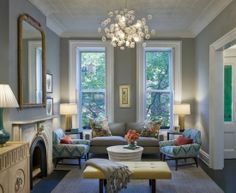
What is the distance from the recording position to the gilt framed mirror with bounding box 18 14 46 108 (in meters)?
4.43

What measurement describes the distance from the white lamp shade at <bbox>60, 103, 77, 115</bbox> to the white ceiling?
1.79 meters

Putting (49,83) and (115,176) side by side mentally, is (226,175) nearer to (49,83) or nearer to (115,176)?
(115,176)

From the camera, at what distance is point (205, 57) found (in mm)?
6391

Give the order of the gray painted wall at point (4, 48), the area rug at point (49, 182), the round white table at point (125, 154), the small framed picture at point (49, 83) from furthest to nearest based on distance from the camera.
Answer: the small framed picture at point (49, 83), the round white table at point (125, 154), the area rug at point (49, 182), the gray painted wall at point (4, 48)

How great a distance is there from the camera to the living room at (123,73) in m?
4.46

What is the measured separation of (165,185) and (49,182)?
1.94 m

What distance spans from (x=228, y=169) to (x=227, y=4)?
3.12 meters

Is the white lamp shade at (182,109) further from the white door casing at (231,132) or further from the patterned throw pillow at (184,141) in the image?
the patterned throw pillow at (184,141)

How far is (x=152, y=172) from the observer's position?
3.99m

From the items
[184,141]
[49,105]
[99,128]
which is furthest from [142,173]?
[49,105]

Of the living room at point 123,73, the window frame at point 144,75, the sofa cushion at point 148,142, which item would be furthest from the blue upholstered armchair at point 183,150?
the window frame at point 144,75

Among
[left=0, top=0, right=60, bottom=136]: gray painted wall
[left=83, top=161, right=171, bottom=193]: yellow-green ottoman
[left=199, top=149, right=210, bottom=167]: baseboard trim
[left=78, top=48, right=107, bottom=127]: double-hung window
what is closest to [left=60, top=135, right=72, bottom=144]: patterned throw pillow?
[left=0, top=0, right=60, bottom=136]: gray painted wall

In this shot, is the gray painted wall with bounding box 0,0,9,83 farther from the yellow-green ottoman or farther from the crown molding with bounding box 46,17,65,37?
the crown molding with bounding box 46,17,65,37

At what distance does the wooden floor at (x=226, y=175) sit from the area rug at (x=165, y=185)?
11cm
